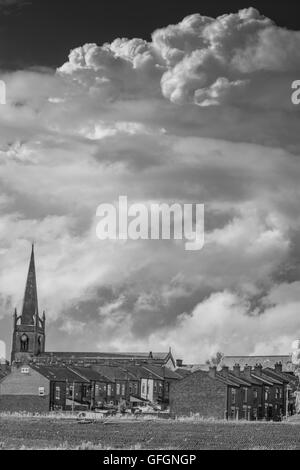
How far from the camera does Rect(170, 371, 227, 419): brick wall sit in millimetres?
88688

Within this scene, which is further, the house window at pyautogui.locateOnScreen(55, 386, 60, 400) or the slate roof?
the slate roof

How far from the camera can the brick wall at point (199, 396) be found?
291 ft

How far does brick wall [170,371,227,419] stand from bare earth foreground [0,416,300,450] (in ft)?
55.0

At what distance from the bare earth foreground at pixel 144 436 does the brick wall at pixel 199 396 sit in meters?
16.8

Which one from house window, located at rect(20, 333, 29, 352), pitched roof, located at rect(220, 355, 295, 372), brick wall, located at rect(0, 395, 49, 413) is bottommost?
brick wall, located at rect(0, 395, 49, 413)

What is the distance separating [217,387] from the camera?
293 feet

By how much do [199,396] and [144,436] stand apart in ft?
115

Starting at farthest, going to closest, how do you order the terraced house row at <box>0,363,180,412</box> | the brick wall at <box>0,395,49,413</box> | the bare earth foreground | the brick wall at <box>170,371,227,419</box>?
the terraced house row at <box>0,363,180,412</box>
the brick wall at <box>0,395,49,413</box>
the brick wall at <box>170,371,227,419</box>
the bare earth foreground

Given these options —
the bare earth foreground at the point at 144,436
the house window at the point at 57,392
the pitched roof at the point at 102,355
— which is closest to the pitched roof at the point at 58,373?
the house window at the point at 57,392

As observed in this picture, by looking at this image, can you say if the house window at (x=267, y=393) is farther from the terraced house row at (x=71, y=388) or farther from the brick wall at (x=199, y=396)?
the terraced house row at (x=71, y=388)

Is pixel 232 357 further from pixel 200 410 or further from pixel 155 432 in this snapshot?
pixel 155 432

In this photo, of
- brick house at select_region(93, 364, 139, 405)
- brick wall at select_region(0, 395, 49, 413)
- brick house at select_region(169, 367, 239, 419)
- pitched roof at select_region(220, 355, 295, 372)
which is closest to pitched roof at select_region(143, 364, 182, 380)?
brick house at select_region(93, 364, 139, 405)

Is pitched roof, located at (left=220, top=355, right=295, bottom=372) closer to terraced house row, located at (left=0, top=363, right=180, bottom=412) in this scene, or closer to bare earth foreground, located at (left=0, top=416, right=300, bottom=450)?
terraced house row, located at (left=0, top=363, right=180, bottom=412)
